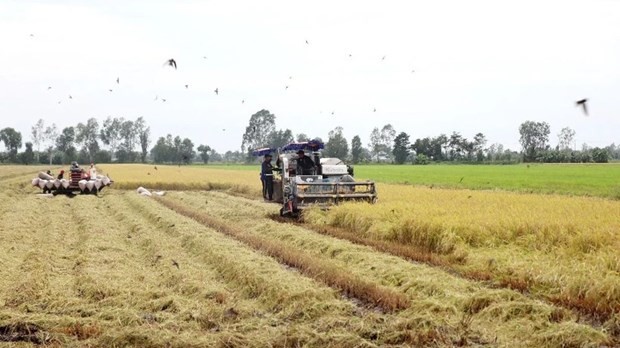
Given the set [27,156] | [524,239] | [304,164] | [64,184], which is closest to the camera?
[524,239]

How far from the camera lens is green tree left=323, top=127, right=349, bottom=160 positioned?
103550 millimetres

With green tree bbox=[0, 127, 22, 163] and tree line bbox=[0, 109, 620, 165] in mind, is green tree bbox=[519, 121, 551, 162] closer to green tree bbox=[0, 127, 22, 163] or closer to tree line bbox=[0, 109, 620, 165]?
tree line bbox=[0, 109, 620, 165]

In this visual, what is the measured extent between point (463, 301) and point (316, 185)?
29.5ft

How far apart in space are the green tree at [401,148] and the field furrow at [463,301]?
95.1m

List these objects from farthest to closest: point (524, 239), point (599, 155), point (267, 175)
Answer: point (599, 155) < point (267, 175) < point (524, 239)

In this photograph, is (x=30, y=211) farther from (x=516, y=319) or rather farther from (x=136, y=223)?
(x=516, y=319)

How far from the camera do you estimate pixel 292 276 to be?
7980mm

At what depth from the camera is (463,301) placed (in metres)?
6.73

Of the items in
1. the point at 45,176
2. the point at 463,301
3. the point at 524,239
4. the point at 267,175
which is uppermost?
the point at 267,175

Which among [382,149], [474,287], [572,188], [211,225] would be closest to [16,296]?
[474,287]

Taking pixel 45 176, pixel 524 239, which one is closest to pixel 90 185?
pixel 45 176

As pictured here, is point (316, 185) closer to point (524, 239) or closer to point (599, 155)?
point (524, 239)

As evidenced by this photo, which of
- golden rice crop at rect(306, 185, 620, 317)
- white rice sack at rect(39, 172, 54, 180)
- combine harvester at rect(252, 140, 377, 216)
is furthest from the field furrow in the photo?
white rice sack at rect(39, 172, 54, 180)

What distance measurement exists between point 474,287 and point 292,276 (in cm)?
238
